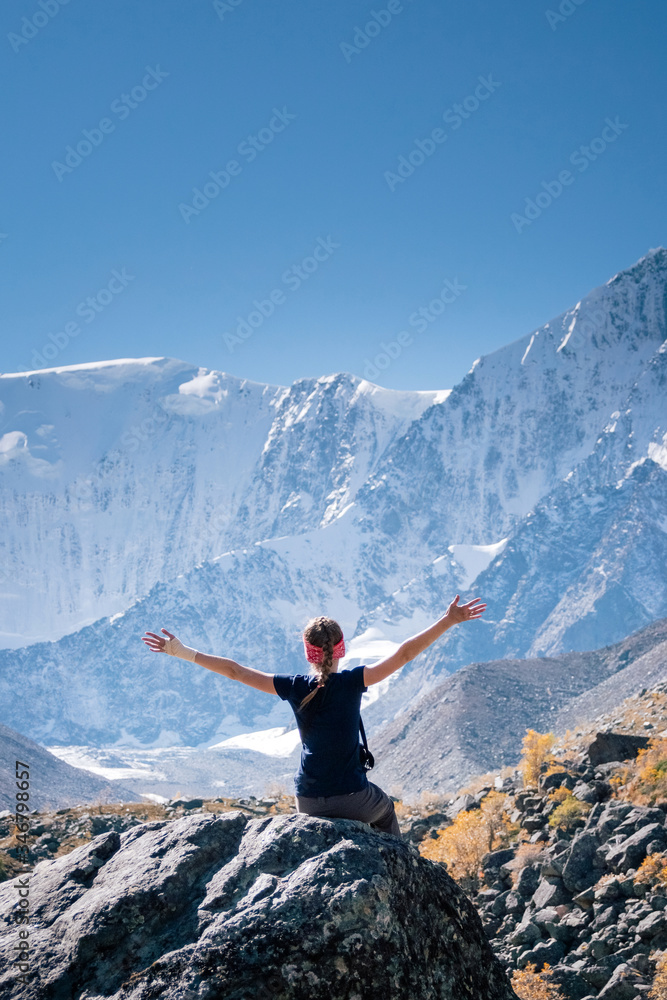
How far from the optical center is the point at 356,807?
6305 millimetres

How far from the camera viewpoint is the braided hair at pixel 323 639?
21.6 feet

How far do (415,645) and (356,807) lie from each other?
1.36 metres

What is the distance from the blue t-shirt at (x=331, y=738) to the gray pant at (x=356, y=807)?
43mm

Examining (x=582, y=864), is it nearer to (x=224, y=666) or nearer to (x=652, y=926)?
(x=652, y=926)

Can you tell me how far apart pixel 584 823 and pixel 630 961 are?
723cm

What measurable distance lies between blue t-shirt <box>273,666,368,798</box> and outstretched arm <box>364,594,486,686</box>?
0.86 ft

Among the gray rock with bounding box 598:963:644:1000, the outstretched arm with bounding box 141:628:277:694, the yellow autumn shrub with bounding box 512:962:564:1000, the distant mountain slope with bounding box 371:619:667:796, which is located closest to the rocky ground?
the gray rock with bounding box 598:963:644:1000

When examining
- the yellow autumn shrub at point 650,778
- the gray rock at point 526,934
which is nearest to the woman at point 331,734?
the gray rock at point 526,934

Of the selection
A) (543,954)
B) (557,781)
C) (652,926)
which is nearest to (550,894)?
(543,954)

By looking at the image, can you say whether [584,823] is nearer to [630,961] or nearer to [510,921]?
[510,921]

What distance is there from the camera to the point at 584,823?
19.5 meters

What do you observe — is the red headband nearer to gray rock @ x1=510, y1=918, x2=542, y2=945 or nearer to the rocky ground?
the rocky ground

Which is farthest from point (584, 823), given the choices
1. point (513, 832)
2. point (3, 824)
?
point (3, 824)

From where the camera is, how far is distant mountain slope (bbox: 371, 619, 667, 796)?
433 feet
